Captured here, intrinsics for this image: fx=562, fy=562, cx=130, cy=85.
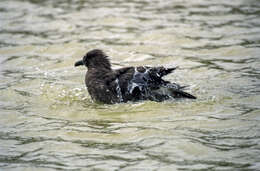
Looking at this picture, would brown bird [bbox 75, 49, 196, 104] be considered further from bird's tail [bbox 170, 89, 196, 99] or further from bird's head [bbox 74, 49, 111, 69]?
bird's head [bbox 74, 49, 111, 69]

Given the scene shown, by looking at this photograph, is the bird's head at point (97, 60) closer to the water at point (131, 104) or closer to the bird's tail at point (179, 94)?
the water at point (131, 104)

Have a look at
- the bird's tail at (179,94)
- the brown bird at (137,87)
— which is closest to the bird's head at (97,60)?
the brown bird at (137,87)

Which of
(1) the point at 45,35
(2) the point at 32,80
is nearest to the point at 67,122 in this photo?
(2) the point at 32,80

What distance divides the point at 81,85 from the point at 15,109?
1725 millimetres

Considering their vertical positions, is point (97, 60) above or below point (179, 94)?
above

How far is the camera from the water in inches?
282

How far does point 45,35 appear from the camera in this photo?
46.9 ft

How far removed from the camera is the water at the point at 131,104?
717 cm

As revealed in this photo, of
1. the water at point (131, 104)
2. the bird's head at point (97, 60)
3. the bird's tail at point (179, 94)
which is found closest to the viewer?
the water at point (131, 104)

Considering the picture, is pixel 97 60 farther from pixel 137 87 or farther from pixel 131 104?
pixel 131 104

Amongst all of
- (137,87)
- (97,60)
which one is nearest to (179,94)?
(137,87)

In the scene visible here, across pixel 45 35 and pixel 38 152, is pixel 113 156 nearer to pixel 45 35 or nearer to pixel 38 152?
pixel 38 152

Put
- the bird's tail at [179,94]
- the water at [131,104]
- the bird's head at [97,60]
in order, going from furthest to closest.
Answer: the bird's head at [97,60] → the bird's tail at [179,94] → the water at [131,104]

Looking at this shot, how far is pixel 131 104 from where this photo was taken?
923 cm
